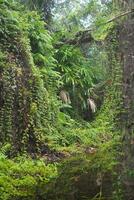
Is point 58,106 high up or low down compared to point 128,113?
up

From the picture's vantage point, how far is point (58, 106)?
1163 cm

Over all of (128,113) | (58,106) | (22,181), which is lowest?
(22,181)

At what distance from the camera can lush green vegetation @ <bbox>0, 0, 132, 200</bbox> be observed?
456 centimetres

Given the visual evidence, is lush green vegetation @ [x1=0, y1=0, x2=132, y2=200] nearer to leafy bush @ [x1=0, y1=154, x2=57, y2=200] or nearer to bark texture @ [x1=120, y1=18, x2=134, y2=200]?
leafy bush @ [x1=0, y1=154, x2=57, y2=200]

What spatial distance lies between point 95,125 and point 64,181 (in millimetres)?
8656

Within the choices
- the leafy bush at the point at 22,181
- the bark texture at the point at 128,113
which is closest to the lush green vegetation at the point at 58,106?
the leafy bush at the point at 22,181

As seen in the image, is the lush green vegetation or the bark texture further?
the lush green vegetation

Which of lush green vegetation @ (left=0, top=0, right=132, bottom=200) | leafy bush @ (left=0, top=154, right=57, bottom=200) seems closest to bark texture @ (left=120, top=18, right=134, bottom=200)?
lush green vegetation @ (left=0, top=0, right=132, bottom=200)

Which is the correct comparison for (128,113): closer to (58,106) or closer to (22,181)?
(22,181)

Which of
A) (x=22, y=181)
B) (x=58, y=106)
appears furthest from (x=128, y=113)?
(x=58, y=106)

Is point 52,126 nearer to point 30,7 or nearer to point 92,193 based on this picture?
point 30,7

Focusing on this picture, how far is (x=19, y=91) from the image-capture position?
9.36 meters

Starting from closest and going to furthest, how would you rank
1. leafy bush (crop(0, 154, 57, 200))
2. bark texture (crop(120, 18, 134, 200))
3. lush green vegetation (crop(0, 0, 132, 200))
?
bark texture (crop(120, 18, 134, 200)) < lush green vegetation (crop(0, 0, 132, 200)) < leafy bush (crop(0, 154, 57, 200))

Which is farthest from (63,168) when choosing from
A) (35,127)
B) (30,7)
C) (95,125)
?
(30,7)
